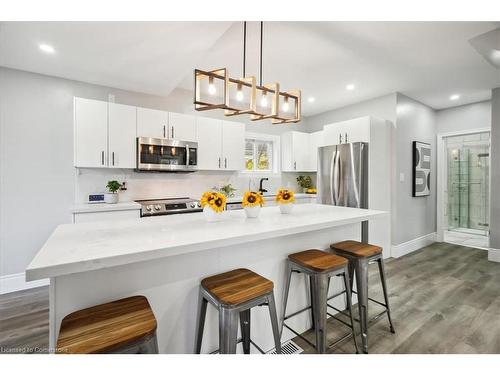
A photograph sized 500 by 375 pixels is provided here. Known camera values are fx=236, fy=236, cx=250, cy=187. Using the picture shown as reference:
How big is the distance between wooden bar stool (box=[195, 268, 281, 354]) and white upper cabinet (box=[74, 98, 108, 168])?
2.43 meters

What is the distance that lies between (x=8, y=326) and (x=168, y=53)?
113 inches

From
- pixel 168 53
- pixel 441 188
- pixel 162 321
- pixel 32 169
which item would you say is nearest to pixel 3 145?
Answer: pixel 32 169

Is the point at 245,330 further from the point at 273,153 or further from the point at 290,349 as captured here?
the point at 273,153

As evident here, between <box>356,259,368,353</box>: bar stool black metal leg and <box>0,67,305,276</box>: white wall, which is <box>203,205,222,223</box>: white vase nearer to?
<box>356,259,368,353</box>: bar stool black metal leg

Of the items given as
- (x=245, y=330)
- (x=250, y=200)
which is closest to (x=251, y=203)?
(x=250, y=200)

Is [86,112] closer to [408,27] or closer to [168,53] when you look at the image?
[168,53]

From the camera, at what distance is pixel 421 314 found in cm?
223

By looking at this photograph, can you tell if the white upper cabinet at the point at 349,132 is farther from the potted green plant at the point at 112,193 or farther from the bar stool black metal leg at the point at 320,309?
the potted green plant at the point at 112,193

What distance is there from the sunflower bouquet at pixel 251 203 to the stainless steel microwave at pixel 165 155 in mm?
1835

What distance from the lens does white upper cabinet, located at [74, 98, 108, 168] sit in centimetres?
284

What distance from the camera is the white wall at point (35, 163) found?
270cm

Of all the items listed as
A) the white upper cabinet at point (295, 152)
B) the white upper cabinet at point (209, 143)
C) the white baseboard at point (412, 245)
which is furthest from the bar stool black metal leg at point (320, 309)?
the white upper cabinet at point (295, 152)

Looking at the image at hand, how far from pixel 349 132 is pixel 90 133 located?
145 inches

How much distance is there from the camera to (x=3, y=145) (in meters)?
2.67
